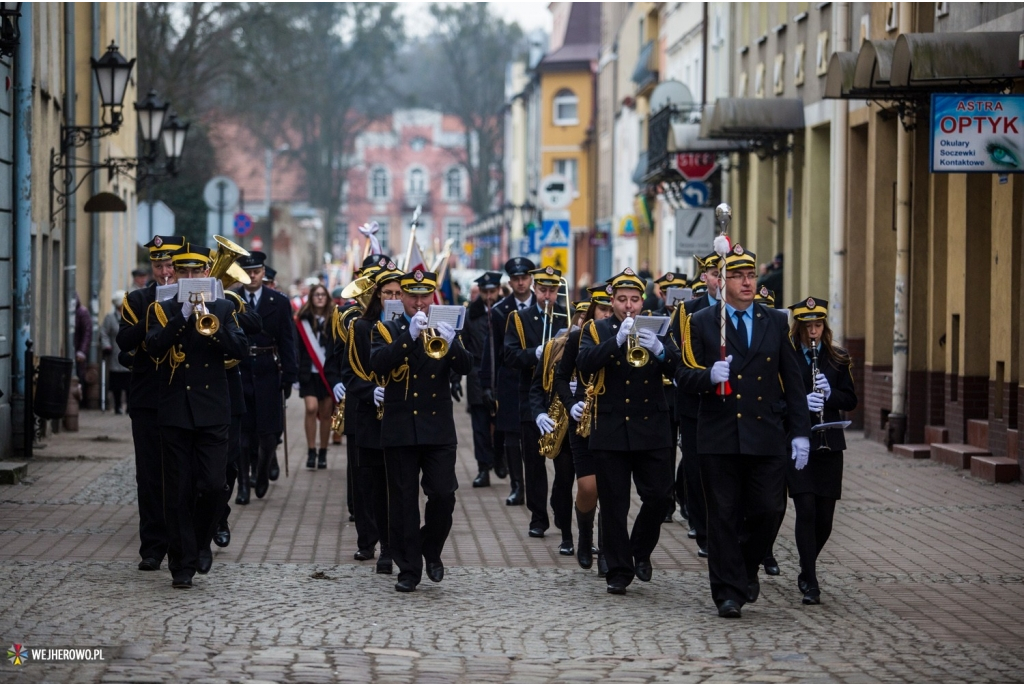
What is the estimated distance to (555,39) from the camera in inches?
3297

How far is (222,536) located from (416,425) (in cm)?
239

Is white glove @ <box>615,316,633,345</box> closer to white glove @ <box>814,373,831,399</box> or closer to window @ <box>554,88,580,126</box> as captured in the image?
white glove @ <box>814,373,831,399</box>

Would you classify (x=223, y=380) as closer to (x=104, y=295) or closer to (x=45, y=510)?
(x=45, y=510)

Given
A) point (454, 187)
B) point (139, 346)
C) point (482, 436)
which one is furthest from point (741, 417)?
point (454, 187)

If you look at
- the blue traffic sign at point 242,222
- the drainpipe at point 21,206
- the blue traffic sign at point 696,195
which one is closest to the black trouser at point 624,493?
the drainpipe at point 21,206

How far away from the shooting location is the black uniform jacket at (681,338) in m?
10.1

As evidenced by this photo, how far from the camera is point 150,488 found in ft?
37.2

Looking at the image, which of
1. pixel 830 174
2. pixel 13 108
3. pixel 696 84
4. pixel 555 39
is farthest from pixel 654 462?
pixel 555 39

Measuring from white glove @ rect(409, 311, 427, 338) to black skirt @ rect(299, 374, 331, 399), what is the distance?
7779 millimetres

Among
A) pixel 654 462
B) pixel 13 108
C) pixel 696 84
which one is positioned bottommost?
pixel 654 462

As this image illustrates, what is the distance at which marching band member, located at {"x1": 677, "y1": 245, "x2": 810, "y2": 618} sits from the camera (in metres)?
9.70

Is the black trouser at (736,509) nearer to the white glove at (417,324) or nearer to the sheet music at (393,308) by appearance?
the white glove at (417,324)

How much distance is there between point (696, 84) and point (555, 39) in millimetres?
44063

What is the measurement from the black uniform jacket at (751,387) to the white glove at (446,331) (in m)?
1.36
